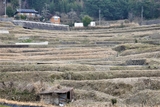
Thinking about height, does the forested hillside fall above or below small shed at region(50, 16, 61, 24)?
above

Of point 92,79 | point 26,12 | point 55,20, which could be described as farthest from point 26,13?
point 92,79

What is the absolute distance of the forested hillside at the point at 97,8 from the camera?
256ft

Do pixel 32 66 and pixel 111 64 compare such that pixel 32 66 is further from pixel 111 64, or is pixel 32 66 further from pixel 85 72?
pixel 111 64

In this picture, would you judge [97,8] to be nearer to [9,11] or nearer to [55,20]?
[55,20]

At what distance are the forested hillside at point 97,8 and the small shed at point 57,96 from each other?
189 ft

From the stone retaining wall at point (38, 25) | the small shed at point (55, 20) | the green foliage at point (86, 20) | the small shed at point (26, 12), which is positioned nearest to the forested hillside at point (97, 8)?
the small shed at point (55, 20)

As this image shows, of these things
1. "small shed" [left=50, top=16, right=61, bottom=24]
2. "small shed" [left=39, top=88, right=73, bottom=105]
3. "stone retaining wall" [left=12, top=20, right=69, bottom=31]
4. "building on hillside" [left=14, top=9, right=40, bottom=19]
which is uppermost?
"building on hillside" [left=14, top=9, right=40, bottom=19]

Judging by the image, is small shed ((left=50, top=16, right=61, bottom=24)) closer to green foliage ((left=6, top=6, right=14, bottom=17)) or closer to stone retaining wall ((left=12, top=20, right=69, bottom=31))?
stone retaining wall ((left=12, top=20, right=69, bottom=31))

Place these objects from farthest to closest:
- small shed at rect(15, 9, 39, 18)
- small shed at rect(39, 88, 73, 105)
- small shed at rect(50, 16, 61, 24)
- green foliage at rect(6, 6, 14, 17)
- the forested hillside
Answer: small shed at rect(15, 9, 39, 18)
green foliage at rect(6, 6, 14, 17)
small shed at rect(50, 16, 61, 24)
the forested hillside
small shed at rect(39, 88, 73, 105)

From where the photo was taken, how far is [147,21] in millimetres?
76750

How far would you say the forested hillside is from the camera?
7794cm

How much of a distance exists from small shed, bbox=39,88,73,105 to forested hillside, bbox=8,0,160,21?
5761 cm

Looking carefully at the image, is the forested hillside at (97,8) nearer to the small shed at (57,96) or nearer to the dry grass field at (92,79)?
the dry grass field at (92,79)

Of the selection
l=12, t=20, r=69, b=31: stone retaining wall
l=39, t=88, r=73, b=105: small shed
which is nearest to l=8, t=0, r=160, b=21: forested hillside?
l=12, t=20, r=69, b=31: stone retaining wall
